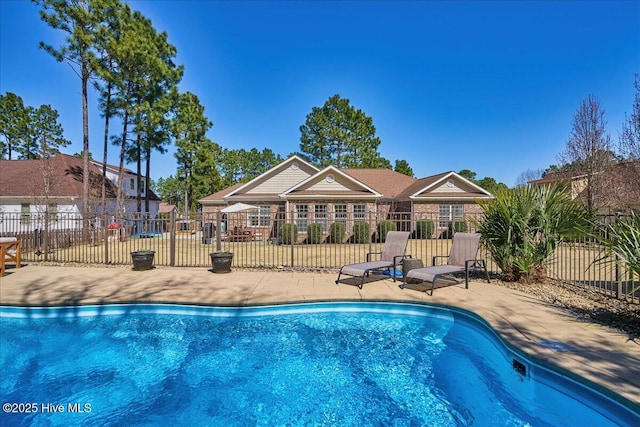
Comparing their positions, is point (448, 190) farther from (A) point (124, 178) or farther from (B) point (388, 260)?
(A) point (124, 178)

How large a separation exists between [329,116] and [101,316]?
127ft

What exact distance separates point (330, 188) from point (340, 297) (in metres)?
15.2

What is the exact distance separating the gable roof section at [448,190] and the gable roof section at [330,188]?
3.41 m

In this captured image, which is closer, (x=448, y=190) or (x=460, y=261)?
(x=460, y=261)

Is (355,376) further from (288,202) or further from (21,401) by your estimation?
(288,202)

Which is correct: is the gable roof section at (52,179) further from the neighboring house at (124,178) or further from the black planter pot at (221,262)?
the black planter pot at (221,262)

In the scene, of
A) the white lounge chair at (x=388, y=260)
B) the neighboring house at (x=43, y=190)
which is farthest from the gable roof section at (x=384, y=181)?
the neighboring house at (x=43, y=190)

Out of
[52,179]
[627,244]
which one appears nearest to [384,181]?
[627,244]

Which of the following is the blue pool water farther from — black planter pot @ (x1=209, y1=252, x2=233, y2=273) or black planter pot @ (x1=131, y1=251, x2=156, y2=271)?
black planter pot @ (x1=131, y1=251, x2=156, y2=271)

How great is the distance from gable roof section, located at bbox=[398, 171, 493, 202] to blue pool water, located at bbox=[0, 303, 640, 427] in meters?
17.2

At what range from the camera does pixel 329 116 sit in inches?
1658

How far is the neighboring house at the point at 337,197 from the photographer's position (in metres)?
21.4

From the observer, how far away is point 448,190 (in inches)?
920

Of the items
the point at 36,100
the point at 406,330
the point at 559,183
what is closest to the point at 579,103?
the point at 559,183
